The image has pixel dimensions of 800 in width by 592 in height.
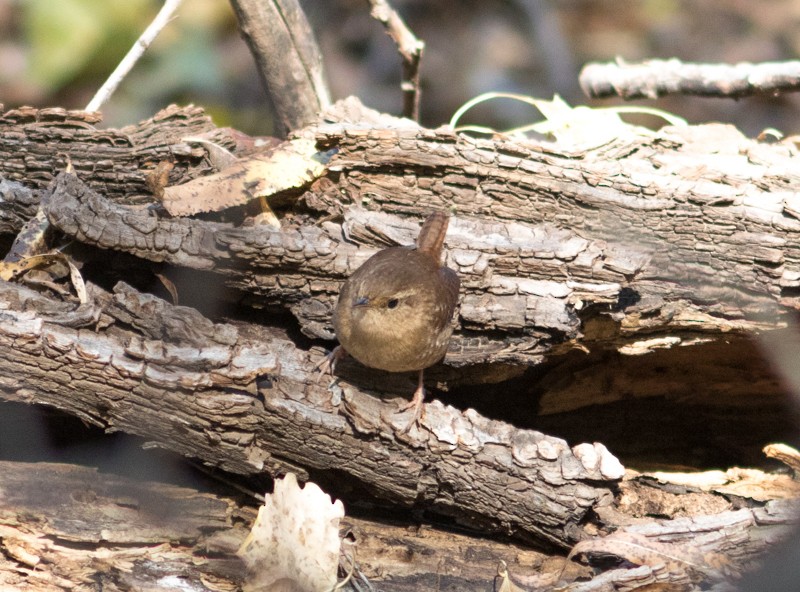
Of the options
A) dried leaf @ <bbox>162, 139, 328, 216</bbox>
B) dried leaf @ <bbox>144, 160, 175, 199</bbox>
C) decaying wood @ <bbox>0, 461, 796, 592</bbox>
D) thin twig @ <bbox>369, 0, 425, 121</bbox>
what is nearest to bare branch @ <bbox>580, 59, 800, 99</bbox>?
thin twig @ <bbox>369, 0, 425, 121</bbox>

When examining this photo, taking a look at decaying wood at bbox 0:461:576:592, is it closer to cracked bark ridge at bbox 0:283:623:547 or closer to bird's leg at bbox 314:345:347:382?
cracked bark ridge at bbox 0:283:623:547

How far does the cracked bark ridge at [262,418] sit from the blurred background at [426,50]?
9.19ft

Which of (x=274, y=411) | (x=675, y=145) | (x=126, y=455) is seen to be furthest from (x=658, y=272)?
(x=126, y=455)

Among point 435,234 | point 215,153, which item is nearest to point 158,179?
point 215,153

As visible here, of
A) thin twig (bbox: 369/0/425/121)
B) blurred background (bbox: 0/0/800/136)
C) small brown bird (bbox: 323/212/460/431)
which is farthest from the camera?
blurred background (bbox: 0/0/800/136)

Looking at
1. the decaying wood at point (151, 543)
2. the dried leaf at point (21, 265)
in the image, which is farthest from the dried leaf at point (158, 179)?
the decaying wood at point (151, 543)

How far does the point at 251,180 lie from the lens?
9.39 feet

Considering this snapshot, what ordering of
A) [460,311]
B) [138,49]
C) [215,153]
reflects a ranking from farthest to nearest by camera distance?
[138,49]
[215,153]
[460,311]

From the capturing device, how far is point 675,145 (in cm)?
329

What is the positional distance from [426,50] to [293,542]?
490 centimetres

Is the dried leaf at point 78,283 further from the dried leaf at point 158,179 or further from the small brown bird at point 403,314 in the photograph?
the small brown bird at point 403,314

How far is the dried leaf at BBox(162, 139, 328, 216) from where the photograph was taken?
2.80 m

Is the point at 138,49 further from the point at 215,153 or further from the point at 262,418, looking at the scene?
the point at 262,418

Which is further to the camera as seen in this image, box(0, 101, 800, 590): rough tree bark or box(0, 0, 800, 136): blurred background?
box(0, 0, 800, 136): blurred background
